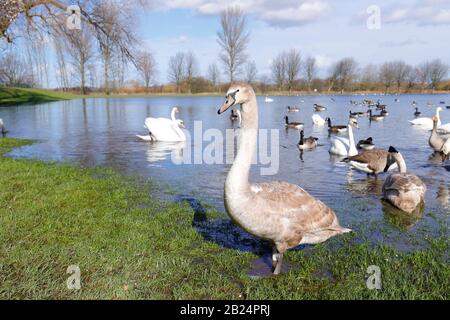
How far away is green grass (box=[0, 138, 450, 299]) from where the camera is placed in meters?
4.27

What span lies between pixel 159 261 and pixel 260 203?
1690 mm

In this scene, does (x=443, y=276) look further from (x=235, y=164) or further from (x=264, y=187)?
(x=235, y=164)

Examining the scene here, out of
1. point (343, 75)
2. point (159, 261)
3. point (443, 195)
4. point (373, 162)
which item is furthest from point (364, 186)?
point (343, 75)

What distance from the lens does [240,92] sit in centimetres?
430

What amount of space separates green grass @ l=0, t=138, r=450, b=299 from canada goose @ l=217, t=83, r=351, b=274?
1.87 feet

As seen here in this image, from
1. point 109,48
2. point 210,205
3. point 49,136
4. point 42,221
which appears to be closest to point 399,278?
point 210,205

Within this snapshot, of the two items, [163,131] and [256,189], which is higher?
[163,131]

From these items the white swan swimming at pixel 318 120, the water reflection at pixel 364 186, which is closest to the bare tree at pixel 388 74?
the white swan swimming at pixel 318 120

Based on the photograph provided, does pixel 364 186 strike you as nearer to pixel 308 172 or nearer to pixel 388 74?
pixel 308 172

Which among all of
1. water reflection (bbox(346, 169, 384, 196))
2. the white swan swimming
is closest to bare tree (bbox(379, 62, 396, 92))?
the white swan swimming

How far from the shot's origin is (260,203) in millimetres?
4414

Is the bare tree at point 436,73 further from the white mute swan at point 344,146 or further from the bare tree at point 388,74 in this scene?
the white mute swan at point 344,146

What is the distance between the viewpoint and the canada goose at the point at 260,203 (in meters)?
4.29

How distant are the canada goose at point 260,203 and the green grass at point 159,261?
569 millimetres
